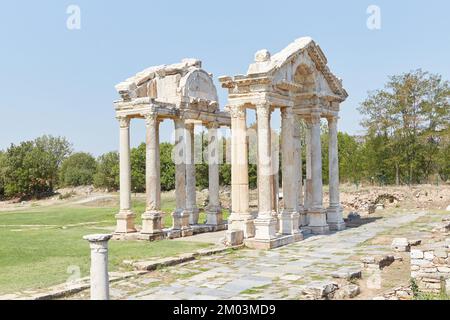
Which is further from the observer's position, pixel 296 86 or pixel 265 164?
pixel 296 86

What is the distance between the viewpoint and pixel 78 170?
86.9 metres

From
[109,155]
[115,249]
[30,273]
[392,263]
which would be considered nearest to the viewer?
[30,273]

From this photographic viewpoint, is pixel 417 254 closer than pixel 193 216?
Yes

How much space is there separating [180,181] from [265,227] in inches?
232

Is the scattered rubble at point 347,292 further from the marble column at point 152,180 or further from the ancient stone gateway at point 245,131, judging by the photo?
the marble column at point 152,180

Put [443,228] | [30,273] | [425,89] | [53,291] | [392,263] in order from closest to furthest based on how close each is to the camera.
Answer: [53,291], [30,273], [392,263], [443,228], [425,89]

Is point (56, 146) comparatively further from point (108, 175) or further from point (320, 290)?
point (320, 290)

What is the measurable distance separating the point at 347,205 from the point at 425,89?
14648mm

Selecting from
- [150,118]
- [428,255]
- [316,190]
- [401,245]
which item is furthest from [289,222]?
[428,255]

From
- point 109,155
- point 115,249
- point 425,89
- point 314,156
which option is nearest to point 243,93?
point 314,156

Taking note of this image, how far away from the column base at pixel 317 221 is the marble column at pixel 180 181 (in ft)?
17.4

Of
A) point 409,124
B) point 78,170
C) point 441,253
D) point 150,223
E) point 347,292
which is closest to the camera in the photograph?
point 347,292

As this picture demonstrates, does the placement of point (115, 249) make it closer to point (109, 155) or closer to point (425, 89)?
point (425, 89)

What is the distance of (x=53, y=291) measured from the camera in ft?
33.6
